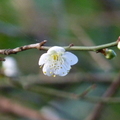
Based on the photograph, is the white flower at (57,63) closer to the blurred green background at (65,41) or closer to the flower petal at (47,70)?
the flower petal at (47,70)

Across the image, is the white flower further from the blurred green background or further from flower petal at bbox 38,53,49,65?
the blurred green background

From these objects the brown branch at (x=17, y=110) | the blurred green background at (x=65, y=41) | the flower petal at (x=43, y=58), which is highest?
the blurred green background at (x=65, y=41)

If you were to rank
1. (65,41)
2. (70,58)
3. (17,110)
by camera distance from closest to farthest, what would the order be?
(70,58)
(17,110)
(65,41)

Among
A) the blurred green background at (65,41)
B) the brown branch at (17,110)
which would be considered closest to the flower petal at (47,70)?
the blurred green background at (65,41)

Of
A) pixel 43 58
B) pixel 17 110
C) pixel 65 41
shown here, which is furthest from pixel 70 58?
pixel 65 41

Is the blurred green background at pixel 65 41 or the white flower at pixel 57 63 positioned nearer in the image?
the white flower at pixel 57 63

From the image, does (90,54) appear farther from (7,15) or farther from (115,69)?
(7,15)

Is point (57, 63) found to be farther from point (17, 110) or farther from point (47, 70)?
point (17, 110)

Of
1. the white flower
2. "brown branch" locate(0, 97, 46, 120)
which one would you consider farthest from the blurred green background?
the white flower
